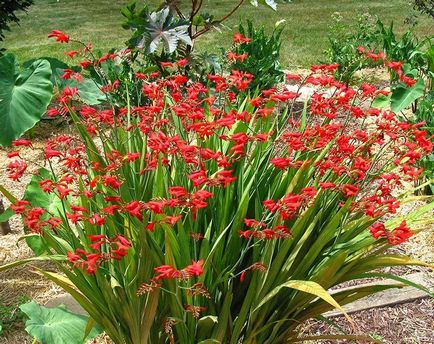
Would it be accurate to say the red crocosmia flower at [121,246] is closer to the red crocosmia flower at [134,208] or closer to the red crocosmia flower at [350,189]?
the red crocosmia flower at [134,208]

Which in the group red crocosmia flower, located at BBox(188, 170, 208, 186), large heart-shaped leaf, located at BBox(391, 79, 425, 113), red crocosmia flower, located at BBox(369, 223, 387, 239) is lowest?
large heart-shaped leaf, located at BBox(391, 79, 425, 113)

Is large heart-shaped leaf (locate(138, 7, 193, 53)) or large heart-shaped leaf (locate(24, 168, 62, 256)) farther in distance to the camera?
large heart-shaped leaf (locate(138, 7, 193, 53))

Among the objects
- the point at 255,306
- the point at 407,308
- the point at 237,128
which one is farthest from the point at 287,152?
the point at 407,308

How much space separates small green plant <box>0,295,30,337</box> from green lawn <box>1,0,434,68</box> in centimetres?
523

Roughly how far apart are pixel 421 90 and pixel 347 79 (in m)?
1.43

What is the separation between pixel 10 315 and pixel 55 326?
72 centimetres

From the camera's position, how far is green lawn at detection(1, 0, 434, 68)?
8.83 m

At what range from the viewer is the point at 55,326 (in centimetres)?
229

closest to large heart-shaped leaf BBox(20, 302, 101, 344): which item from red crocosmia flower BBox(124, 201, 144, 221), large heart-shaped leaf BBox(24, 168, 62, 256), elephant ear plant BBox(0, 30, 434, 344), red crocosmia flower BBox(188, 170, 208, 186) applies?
elephant ear plant BBox(0, 30, 434, 344)

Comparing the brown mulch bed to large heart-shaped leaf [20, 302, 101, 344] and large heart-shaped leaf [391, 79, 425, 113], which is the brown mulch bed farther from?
large heart-shaped leaf [391, 79, 425, 113]

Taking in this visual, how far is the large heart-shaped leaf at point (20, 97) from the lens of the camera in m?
3.35

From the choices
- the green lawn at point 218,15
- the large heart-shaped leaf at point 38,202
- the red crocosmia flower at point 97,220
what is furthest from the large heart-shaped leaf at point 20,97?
the green lawn at point 218,15

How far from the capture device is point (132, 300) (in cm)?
196

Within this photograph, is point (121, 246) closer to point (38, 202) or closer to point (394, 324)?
point (38, 202)
